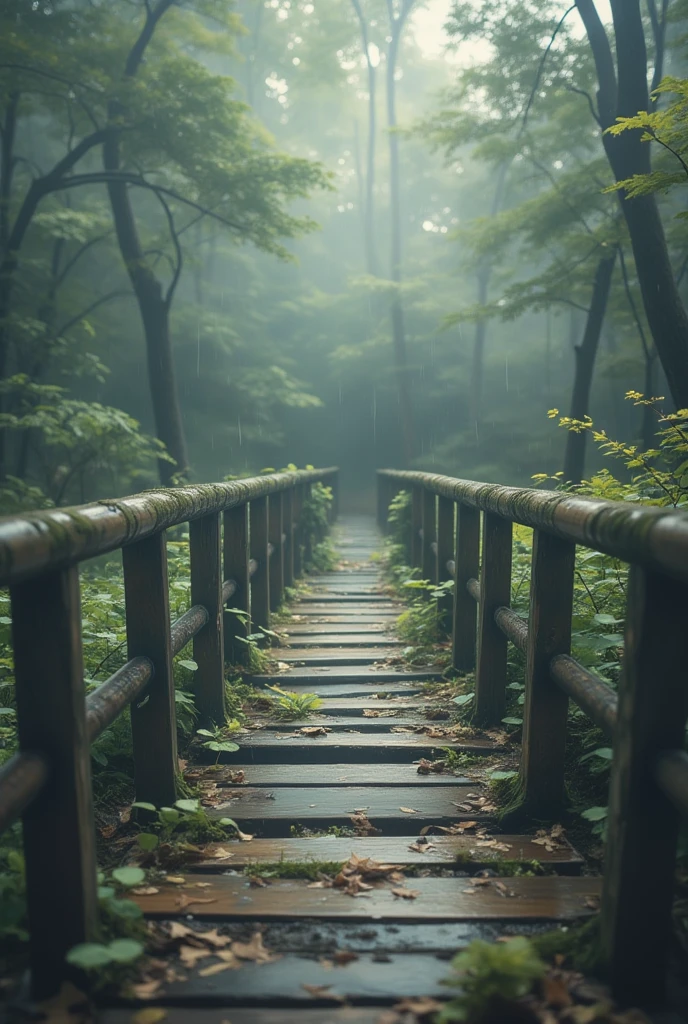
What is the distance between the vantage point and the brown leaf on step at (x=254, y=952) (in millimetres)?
1708

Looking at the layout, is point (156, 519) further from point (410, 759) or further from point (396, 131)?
point (396, 131)

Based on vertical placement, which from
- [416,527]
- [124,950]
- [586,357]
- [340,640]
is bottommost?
[340,640]

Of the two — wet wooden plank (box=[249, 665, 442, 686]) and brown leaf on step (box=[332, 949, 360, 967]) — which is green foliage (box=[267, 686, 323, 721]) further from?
brown leaf on step (box=[332, 949, 360, 967])

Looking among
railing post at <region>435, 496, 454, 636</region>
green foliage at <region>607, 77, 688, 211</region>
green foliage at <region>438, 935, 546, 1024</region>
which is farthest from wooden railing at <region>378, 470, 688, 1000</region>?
green foliage at <region>607, 77, 688, 211</region>

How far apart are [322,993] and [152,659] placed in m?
1.11

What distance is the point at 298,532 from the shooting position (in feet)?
27.4

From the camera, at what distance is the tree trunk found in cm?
683

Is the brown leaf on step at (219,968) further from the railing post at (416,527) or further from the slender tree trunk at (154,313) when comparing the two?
the slender tree trunk at (154,313)

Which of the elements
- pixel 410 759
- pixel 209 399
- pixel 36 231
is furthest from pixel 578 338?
pixel 410 759

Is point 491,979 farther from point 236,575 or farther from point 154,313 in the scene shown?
point 154,313

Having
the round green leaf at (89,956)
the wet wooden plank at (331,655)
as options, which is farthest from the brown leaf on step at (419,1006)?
the wet wooden plank at (331,655)

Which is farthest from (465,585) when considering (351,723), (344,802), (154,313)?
(154,313)

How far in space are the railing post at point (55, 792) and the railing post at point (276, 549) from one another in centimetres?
418

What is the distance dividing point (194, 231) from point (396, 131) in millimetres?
8687
